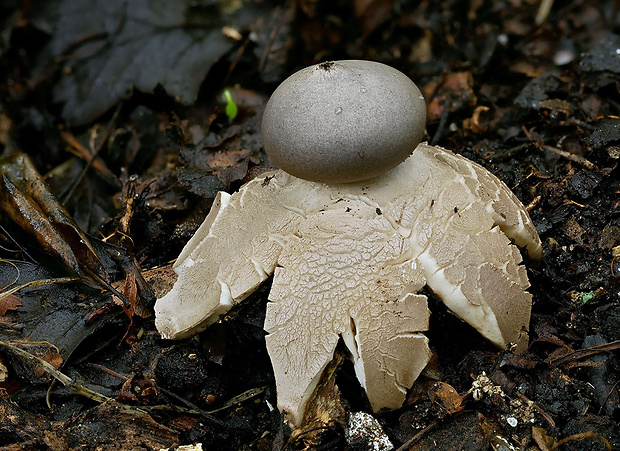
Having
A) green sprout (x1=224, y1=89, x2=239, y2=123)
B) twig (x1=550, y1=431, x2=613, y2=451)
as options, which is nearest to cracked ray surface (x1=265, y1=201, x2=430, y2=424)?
twig (x1=550, y1=431, x2=613, y2=451)

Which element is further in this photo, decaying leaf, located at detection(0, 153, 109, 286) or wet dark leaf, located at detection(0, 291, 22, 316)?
A: decaying leaf, located at detection(0, 153, 109, 286)

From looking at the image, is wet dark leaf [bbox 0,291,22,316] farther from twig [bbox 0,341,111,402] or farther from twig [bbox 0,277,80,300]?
twig [bbox 0,341,111,402]

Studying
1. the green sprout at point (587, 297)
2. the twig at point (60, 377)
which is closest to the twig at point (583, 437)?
the green sprout at point (587, 297)

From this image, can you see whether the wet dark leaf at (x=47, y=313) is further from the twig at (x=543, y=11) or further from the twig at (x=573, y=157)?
the twig at (x=543, y=11)

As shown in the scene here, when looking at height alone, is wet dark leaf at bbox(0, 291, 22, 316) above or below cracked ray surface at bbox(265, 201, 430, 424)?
above

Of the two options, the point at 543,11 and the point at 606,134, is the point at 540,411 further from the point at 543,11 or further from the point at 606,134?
the point at 543,11

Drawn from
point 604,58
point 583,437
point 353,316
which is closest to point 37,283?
point 353,316

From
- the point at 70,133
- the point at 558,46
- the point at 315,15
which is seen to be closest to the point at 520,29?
the point at 558,46

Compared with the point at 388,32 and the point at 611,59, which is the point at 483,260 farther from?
the point at 388,32
